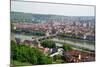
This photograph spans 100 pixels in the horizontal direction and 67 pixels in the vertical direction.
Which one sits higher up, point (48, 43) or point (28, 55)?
point (48, 43)

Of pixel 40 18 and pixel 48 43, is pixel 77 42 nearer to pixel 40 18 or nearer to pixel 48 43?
pixel 48 43

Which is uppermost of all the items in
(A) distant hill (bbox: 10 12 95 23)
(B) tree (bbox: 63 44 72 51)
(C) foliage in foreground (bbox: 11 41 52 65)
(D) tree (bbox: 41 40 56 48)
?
(A) distant hill (bbox: 10 12 95 23)

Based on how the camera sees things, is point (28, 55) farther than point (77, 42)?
No

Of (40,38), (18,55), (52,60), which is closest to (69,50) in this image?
(52,60)

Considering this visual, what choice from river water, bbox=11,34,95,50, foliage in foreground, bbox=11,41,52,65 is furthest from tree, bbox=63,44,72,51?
foliage in foreground, bbox=11,41,52,65

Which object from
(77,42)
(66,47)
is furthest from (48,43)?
(77,42)

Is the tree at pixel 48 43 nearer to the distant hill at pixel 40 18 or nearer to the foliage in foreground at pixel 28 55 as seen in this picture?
the foliage in foreground at pixel 28 55

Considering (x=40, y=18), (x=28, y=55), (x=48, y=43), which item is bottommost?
(x=28, y=55)

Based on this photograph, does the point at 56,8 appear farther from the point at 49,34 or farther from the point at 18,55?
the point at 18,55

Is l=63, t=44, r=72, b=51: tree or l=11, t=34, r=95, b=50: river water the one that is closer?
l=11, t=34, r=95, b=50: river water

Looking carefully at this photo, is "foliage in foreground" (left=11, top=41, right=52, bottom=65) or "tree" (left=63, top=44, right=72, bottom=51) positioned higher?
"tree" (left=63, top=44, right=72, bottom=51)

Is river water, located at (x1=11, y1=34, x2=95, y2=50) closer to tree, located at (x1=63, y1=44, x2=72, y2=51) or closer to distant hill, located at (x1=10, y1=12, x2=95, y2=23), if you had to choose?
tree, located at (x1=63, y1=44, x2=72, y2=51)
